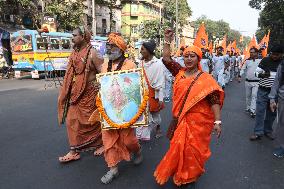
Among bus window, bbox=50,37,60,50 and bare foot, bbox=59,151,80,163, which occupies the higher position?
bus window, bbox=50,37,60,50

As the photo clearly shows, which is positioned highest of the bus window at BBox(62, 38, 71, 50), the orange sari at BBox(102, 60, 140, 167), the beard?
the beard

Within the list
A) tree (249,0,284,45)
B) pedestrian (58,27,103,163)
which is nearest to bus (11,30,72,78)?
pedestrian (58,27,103,163)

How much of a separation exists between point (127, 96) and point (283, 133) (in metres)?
2.68

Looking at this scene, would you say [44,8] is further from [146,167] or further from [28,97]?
[146,167]

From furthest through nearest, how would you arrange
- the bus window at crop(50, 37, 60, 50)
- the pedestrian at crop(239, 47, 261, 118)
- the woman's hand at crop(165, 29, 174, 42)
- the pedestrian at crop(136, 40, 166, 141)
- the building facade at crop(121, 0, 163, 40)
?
1. the building facade at crop(121, 0, 163, 40)
2. the bus window at crop(50, 37, 60, 50)
3. the pedestrian at crop(239, 47, 261, 118)
4. the pedestrian at crop(136, 40, 166, 141)
5. the woman's hand at crop(165, 29, 174, 42)

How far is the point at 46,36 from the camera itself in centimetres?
2052

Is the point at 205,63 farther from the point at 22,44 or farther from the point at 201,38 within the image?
the point at 22,44

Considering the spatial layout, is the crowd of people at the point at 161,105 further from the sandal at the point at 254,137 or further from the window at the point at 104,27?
the window at the point at 104,27

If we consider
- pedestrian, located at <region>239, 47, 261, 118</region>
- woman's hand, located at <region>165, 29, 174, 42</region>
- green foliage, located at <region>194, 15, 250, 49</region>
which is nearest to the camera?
woman's hand, located at <region>165, 29, 174, 42</region>

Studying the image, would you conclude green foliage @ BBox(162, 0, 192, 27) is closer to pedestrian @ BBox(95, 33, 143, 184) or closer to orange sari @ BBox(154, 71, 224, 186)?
pedestrian @ BBox(95, 33, 143, 184)

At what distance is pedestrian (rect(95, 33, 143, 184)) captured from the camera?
429cm

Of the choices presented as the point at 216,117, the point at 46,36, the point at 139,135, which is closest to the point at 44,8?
the point at 46,36

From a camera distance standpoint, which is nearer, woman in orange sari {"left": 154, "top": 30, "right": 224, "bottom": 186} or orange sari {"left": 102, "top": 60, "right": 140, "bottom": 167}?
woman in orange sari {"left": 154, "top": 30, "right": 224, "bottom": 186}

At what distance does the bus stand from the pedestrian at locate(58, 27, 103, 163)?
1470cm
